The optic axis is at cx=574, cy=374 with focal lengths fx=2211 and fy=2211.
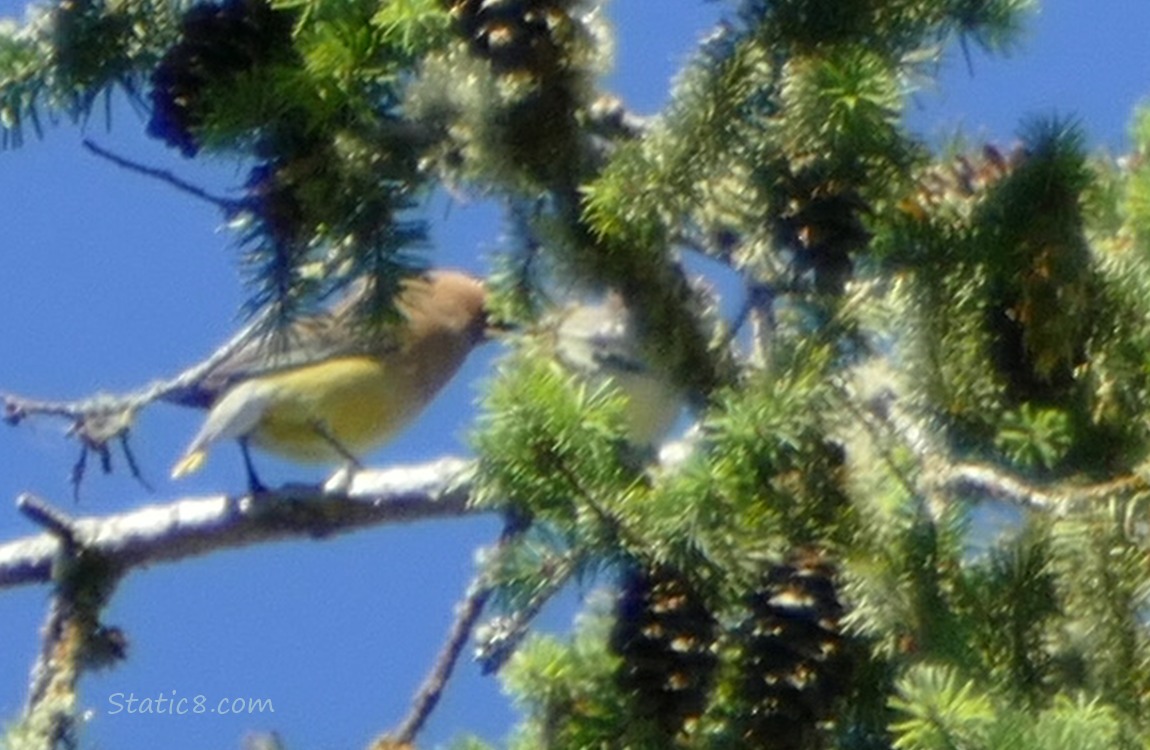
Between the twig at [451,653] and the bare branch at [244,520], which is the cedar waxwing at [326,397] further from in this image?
the twig at [451,653]

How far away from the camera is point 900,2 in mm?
2021

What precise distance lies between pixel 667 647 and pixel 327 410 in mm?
A: 2648

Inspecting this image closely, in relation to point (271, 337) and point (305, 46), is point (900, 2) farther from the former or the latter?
point (271, 337)

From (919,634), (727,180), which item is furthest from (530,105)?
(919,634)

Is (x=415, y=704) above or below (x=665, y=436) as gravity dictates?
below

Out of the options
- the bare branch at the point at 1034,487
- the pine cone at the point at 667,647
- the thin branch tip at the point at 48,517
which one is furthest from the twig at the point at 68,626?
the bare branch at the point at 1034,487

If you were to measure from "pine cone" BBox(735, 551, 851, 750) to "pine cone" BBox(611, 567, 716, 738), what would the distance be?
42 millimetres

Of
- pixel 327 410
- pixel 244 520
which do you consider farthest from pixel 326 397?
pixel 244 520

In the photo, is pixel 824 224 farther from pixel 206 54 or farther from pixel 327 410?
pixel 327 410

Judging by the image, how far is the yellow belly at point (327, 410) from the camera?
4.50m

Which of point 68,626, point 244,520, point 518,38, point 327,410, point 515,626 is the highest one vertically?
point 327,410

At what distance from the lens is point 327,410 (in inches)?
178

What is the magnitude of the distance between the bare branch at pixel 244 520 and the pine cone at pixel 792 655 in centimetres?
109

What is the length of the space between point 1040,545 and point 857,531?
0.18 m
